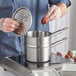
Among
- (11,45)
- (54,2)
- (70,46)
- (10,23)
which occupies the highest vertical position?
(54,2)

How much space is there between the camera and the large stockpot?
1033 millimetres

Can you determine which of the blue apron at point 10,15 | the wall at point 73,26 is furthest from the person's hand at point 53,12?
the wall at point 73,26

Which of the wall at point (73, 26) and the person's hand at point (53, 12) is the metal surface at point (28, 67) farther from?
the wall at point (73, 26)

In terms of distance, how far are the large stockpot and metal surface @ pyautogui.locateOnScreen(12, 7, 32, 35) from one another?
0.09 meters

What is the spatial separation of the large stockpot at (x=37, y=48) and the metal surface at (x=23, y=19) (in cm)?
9

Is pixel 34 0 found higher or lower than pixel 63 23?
higher

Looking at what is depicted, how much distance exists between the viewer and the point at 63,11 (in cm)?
148

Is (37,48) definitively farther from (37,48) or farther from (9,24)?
(9,24)

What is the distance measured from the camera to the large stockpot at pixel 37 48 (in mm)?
1033

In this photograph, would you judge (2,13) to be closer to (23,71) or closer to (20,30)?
(20,30)

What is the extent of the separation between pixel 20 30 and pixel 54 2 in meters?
0.46

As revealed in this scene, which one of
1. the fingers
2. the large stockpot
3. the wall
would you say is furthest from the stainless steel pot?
the wall

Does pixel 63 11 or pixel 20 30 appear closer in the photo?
pixel 20 30

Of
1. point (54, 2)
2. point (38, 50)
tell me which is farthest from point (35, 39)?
point (54, 2)
